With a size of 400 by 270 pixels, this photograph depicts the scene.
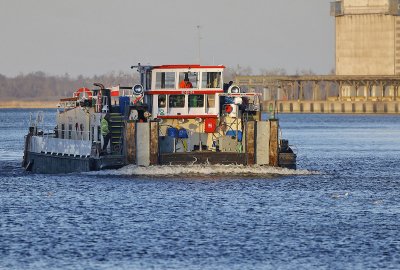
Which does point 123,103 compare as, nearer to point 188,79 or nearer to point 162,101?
point 162,101

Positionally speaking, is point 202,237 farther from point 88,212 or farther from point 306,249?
point 88,212

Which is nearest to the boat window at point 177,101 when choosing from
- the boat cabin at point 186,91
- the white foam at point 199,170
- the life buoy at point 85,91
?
the boat cabin at point 186,91

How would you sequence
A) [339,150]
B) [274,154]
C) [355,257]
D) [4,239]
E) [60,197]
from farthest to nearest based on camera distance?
[339,150]
[274,154]
[60,197]
[4,239]
[355,257]

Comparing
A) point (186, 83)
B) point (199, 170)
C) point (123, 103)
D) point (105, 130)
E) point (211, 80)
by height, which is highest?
point (211, 80)

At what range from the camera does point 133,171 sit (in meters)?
68.0

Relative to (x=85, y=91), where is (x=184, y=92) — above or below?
below

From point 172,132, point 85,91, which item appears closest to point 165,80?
point 172,132

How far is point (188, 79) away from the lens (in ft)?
235

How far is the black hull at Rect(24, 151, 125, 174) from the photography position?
68688 millimetres

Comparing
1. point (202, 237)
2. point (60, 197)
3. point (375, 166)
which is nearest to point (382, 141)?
point (375, 166)

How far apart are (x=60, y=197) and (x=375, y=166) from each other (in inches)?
1353

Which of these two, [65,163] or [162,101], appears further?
[65,163]

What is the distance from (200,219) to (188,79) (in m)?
21.7

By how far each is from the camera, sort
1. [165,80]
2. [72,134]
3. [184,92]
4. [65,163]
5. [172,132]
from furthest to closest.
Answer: [72,134] → [65,163] → [165,80] → [184,92] → [172,132]
